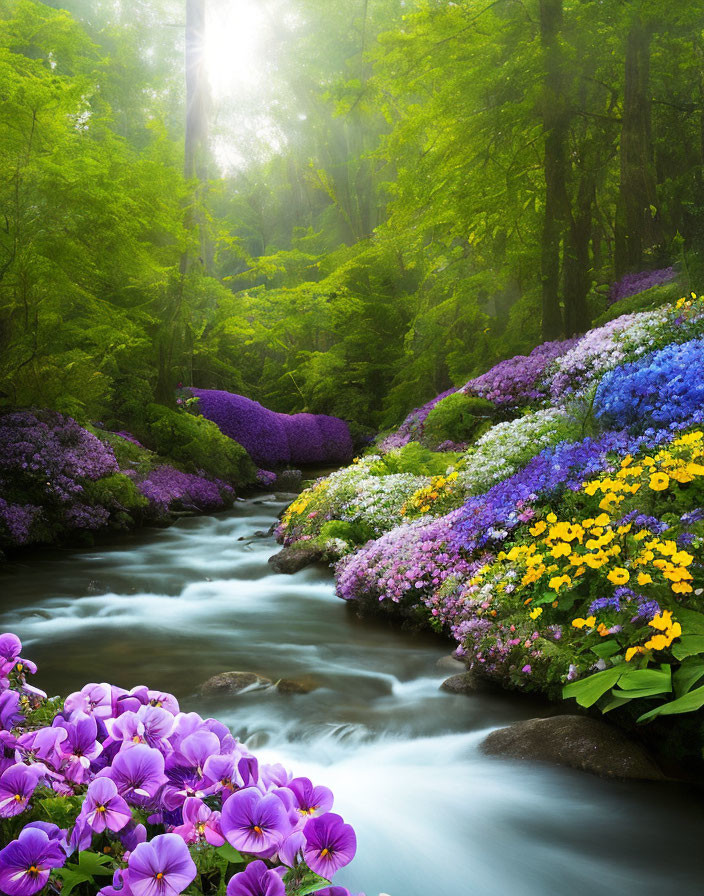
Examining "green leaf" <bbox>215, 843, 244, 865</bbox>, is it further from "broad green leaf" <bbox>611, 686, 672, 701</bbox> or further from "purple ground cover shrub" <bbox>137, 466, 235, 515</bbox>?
"purple ground cover shrub" <bbox>137, 466, 235, 515</bbox>

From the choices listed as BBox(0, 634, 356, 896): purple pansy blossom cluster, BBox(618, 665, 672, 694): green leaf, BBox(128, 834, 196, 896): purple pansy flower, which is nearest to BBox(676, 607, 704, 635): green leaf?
BBox(618, 665, 672, 694): green leaf

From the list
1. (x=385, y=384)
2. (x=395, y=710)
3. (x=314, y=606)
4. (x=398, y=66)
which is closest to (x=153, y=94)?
(x=385, y=384)

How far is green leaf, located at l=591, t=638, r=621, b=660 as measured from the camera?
10.8 ft

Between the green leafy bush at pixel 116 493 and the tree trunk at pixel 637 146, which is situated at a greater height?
the tree trunk at pixel 637 146

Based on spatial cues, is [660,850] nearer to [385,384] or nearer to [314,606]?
[314,606]

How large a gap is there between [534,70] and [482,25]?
3.72 feet

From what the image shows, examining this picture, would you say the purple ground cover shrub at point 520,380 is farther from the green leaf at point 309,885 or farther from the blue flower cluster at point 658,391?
the green leaf at point 309,885

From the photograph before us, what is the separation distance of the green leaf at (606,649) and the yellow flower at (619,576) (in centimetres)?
29

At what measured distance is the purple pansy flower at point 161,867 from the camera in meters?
1.10

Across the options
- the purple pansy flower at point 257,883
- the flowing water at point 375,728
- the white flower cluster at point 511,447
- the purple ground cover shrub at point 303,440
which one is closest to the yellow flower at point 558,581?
the flowing water at point 375,728

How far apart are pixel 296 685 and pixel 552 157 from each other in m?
9.26

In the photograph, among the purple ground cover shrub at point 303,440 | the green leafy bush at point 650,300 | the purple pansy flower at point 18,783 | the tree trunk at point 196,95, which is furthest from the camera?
the purple ground cover shrub at point 303,440

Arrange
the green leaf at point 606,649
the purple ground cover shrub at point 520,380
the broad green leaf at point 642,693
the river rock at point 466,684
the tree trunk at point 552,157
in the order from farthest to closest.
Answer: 1. the tree trunk at point 552,157
2. the purple ground cover shrub at point 520,380
3. the river rock at point 466,684
4. the green leaf at point 606,649
5. the broad green leaf at point 642,693

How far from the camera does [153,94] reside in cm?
2878
